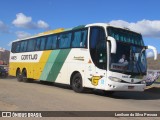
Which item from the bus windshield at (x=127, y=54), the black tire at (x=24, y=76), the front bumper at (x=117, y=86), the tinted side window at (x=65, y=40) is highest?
the tinted side window at (x=65, y=40)

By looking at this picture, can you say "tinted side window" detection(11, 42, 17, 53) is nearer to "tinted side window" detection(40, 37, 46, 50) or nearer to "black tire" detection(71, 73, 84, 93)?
"tinted side window" detection(40, 37, 46, 50)

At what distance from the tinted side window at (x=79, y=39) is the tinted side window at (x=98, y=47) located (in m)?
0.69

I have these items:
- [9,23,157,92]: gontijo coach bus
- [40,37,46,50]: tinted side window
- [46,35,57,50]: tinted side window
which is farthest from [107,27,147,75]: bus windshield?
[40,37,46,50]: tinted side window

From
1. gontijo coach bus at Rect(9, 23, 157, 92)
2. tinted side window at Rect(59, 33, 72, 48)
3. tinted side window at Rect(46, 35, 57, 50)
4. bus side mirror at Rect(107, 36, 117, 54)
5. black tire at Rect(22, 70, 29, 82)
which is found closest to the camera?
bus side mirror at Rect(107, 36, 117, 54)

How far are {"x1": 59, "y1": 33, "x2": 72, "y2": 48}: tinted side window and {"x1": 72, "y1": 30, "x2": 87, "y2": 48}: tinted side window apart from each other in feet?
2.13

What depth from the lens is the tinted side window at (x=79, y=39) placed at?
1867cm

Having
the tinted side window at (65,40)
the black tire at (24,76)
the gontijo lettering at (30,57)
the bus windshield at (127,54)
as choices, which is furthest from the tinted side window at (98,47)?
the black tire at (24,76)

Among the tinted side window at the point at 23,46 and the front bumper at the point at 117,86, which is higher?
the tinted side window at the point at 23,46

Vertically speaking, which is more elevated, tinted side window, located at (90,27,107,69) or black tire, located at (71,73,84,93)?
tinted side window, located at (90,27,107,69)

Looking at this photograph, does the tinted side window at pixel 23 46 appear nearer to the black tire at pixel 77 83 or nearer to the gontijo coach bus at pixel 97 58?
the gontijo coach bus at pixel 97 58

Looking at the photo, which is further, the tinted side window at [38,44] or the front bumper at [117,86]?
the tinted side window at [38,44]

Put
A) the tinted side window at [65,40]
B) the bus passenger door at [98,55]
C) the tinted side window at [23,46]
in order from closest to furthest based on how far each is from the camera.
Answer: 1. the bus passenger door at [98,55]
2. the tinted side window at [65,40]
3. the tinted side window at [23,46]

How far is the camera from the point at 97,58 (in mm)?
17594

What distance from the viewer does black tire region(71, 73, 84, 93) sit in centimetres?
1880
